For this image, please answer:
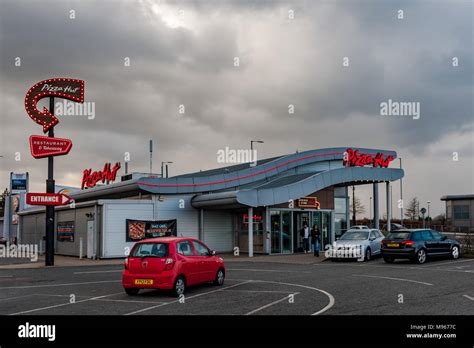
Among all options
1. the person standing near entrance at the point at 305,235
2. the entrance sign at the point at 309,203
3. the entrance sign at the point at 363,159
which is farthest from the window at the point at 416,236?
the entrance sign at the point at 363,159

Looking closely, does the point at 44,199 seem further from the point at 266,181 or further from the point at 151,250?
the point at 266,181

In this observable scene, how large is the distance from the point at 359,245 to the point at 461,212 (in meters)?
58.7

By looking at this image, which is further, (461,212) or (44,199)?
(461,212)

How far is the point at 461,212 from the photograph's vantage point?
7825 centimetres

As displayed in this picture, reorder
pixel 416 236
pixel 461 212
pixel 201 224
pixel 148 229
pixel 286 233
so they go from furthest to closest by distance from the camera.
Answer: pixel 461 212, pixel 201 224, pixel 286 233, pixel 148 229, pixel 416 236

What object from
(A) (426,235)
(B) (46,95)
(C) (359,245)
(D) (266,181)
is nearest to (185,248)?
(C) (359,245)

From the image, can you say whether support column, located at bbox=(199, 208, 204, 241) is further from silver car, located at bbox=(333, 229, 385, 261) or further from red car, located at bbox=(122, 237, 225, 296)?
red car, located at bbox=(122, 237, 225, 296)

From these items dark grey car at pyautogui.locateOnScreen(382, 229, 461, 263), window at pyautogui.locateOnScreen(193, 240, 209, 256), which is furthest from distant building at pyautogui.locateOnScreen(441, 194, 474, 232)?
window at pyautogui.locateOnScreen(193, 240, 209, 256)

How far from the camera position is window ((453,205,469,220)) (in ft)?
254

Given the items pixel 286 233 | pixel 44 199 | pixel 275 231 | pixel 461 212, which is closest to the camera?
pixel 44 199

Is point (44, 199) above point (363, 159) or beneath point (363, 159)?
beneath

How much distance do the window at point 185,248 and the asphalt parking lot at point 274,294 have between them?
3.54 feet

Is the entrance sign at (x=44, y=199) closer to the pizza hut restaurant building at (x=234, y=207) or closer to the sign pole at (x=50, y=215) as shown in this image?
the sign pole at (x=50, y=215)
